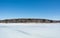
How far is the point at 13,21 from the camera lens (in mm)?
21562

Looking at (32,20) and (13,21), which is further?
(32,20)

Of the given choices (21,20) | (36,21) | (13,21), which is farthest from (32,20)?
(13,21)

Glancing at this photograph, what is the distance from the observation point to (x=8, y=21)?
21.7 m

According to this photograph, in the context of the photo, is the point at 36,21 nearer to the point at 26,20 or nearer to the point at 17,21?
the point at 26,20

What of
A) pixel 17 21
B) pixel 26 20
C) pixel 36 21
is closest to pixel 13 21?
pixel 17 21

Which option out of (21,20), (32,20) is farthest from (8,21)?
(32,20)

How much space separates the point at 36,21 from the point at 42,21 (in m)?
1.75

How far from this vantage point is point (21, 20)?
22.6m

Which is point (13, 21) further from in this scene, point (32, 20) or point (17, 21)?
point (32, 20)

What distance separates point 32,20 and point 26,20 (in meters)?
1.40

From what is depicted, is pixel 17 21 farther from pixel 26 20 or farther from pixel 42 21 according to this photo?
pixel 42 21

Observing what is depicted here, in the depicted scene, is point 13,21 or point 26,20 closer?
point 13,21

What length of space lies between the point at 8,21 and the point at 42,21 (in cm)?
740

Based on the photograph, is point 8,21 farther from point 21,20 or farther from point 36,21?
point 36,21
